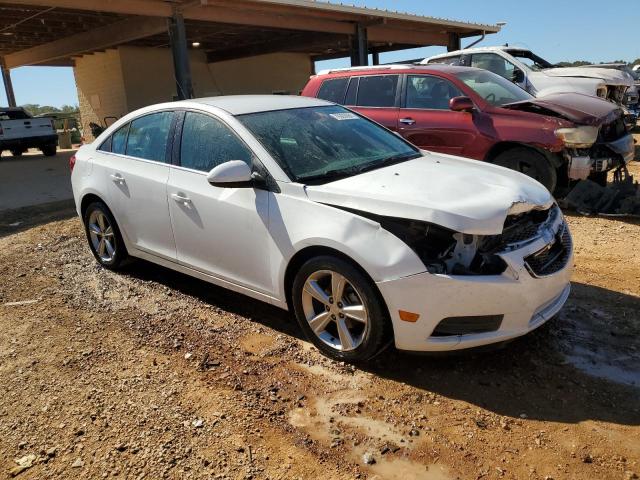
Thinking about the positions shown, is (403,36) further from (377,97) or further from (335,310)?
(335,310)

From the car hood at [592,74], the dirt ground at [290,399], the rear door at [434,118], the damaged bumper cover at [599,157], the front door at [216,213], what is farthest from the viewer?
the car hood at [592,74]

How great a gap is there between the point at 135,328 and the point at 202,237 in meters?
0.86

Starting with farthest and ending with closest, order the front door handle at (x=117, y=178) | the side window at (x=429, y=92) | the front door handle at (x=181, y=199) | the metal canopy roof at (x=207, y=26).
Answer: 1. the metal canopy roof at (x=207, y=26)
2. the side window at (x=429, y=92)
3. the front door handle at (x=117, y=178)
4. the front door handle at (x=181, y=199)

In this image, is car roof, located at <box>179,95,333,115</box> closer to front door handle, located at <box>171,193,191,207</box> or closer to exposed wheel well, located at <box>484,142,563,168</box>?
front door handle, located at <box>171,193,191,207</box>

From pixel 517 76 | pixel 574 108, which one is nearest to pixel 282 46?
pixel 517 76

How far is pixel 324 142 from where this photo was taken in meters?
4.05

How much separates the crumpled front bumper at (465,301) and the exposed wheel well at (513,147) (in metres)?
3.89

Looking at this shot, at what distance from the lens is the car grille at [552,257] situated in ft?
10.3

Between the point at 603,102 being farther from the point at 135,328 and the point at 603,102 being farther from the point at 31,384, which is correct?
the point at 31,384

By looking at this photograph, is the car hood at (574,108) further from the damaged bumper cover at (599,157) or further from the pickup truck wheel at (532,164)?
the pickup truck wheel at (532,164)

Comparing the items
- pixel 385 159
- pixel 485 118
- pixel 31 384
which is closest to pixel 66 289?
pixel 31 384

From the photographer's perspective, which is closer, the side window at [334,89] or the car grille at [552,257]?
the car grille at [552,257]

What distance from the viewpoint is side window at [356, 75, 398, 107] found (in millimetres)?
7539

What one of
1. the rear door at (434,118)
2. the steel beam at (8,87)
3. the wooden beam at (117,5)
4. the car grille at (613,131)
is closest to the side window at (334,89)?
the rear door at (434,118)
